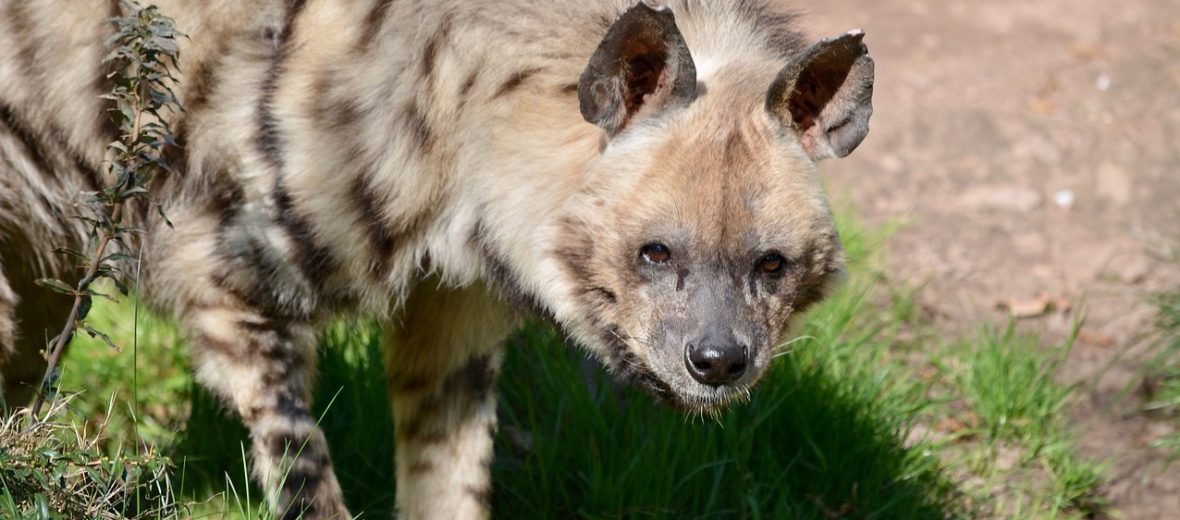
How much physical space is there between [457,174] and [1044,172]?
3.58 meters

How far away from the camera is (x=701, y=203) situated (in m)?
3.01

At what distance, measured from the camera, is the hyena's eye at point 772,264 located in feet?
10.1

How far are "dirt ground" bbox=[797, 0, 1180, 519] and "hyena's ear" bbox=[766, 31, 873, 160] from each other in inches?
85.4

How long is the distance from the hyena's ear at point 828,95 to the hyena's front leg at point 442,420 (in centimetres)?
107

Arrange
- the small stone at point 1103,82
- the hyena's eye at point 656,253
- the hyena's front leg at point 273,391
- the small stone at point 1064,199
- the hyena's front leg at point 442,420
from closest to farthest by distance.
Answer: the hyena's eye at point 656,253, the hyena's front leg at point 273,391, the hyena's front leg at point 442,420, the small stone at point 1064,199, the small stone at point 1103,82

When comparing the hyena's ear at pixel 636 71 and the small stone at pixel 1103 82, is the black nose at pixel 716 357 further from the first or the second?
the small stone at pixel 1103 82

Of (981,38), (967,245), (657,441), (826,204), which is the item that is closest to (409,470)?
(657,441)

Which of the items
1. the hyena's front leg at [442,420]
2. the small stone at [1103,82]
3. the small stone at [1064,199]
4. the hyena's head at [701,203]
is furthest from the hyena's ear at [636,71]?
the small stone at [1103,82]

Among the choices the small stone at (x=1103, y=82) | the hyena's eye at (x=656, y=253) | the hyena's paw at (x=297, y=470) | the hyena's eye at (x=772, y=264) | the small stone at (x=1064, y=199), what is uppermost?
the hyena's eye at (x=656, y=253)

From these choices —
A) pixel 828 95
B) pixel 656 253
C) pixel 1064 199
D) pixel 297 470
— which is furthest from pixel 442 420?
pixel 1064 199

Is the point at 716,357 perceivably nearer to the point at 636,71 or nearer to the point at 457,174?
the point at 636,71

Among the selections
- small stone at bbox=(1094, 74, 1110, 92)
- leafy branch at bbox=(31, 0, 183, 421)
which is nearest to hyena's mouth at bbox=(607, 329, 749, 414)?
leafy branch at bbox=(31, 0, 183, 421)

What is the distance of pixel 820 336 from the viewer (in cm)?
475

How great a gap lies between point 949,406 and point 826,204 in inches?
75.7
